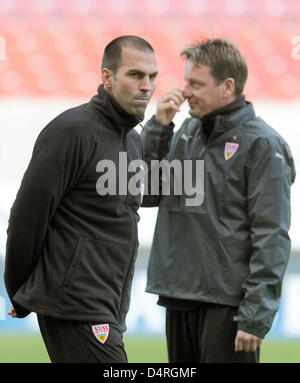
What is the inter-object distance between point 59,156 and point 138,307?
3.34 m

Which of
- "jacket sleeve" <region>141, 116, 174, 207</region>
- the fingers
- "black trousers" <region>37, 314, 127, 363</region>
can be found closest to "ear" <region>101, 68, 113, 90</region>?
"jacket sleeve" <region>141, 116, 174, 207</region>

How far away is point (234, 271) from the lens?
9.39ft

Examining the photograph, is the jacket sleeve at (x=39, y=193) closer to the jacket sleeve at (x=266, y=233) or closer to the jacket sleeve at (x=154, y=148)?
the jacket sleeve at (x=154, y=148)

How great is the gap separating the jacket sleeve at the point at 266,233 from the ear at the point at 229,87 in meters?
0.29

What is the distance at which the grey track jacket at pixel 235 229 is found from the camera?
278 centimetres

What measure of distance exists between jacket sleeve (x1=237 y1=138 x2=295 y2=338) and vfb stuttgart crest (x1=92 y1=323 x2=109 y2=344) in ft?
1.85

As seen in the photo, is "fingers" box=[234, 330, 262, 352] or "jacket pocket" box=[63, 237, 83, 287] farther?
"fingers" box=[234, 330, 262, 352]

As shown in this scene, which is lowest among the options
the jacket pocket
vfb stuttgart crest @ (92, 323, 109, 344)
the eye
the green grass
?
the green grass

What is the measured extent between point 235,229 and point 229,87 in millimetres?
617

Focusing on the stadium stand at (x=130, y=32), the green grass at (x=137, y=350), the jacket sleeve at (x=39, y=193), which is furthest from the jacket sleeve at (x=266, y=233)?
the stadium stand at (x=130, y=32)

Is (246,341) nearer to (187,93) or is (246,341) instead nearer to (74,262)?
(74,262)

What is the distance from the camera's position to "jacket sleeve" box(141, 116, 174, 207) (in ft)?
10.2

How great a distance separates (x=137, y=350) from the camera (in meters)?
5.30

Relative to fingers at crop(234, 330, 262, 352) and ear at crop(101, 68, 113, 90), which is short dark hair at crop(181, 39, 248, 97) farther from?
fingers at crop(234, 330, 262, 352)
